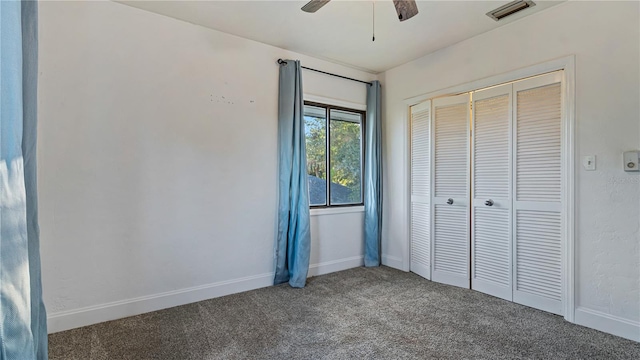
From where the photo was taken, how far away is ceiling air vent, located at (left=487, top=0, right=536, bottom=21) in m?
2.45

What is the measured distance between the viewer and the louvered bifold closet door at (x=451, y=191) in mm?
3172

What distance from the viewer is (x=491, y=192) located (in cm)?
296

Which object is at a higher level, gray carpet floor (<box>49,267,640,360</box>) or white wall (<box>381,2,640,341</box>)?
white wall (<box>381,2,640,341</box>)

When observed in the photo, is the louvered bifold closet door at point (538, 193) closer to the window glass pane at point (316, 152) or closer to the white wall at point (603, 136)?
the white wall at point (603, 136)

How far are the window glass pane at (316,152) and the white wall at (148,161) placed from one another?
50 cm

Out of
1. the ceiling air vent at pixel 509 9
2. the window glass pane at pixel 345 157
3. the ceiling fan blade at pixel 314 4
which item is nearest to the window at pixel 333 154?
the window glass pane at pixel 345 157

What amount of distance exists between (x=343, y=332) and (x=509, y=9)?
2.94m

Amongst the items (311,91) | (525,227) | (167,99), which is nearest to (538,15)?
(525,227)

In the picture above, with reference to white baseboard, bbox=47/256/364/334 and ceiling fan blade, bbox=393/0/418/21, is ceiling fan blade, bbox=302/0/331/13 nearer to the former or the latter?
ceiling fan blade, bbox=393/0/418/21

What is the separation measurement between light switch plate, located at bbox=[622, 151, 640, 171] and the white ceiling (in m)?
1.34

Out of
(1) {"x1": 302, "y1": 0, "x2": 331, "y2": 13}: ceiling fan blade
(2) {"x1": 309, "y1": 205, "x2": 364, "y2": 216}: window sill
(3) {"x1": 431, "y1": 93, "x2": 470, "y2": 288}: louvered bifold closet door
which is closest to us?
(1) {"x1": 302, "y1": 0, "x2": 331, "y2": 13}: ceiling fan blade

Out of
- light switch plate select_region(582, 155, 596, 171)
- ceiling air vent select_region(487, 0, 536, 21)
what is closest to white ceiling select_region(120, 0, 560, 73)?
ceiling air vent select_region(487, 0, 536, 21)

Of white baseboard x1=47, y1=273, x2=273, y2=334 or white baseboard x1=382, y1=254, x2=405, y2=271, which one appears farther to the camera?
white baseboard x1=382, y1=254, x2=405, y2=271

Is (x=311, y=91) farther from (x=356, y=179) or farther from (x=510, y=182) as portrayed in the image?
(x=510, y=182)
